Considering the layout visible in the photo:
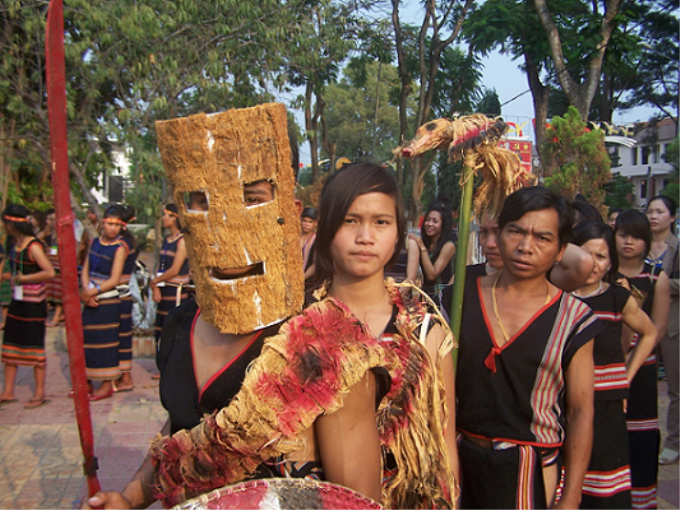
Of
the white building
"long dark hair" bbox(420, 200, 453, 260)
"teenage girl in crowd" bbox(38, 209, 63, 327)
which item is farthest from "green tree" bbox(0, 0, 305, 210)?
the white building

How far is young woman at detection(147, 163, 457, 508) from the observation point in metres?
1.37

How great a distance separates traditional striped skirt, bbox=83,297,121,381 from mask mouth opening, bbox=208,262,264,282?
15.6 ft

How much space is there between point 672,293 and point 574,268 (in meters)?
2.60

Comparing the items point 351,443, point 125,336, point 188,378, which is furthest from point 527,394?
point 125,336

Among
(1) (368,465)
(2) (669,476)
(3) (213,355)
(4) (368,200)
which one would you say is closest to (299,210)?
(4) (368,200)

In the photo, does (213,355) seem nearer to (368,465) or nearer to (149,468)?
(149,468)

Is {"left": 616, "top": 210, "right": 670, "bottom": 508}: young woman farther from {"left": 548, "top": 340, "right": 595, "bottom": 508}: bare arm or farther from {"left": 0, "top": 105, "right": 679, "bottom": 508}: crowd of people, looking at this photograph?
{"left": 548, "top": 340, "right": 595, "bottom": 508}: bare arm

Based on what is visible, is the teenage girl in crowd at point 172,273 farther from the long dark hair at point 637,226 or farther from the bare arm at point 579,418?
the bare arm at point 579,418

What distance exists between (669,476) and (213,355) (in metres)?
4.18

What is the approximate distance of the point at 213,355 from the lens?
1.59m

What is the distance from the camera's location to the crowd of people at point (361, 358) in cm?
140

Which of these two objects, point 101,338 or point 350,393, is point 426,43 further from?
point 350,393

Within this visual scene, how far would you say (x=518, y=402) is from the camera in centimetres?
214

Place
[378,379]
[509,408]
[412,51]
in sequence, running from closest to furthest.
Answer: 1. [378,379]
2. [509,408]
3. [412,51]
